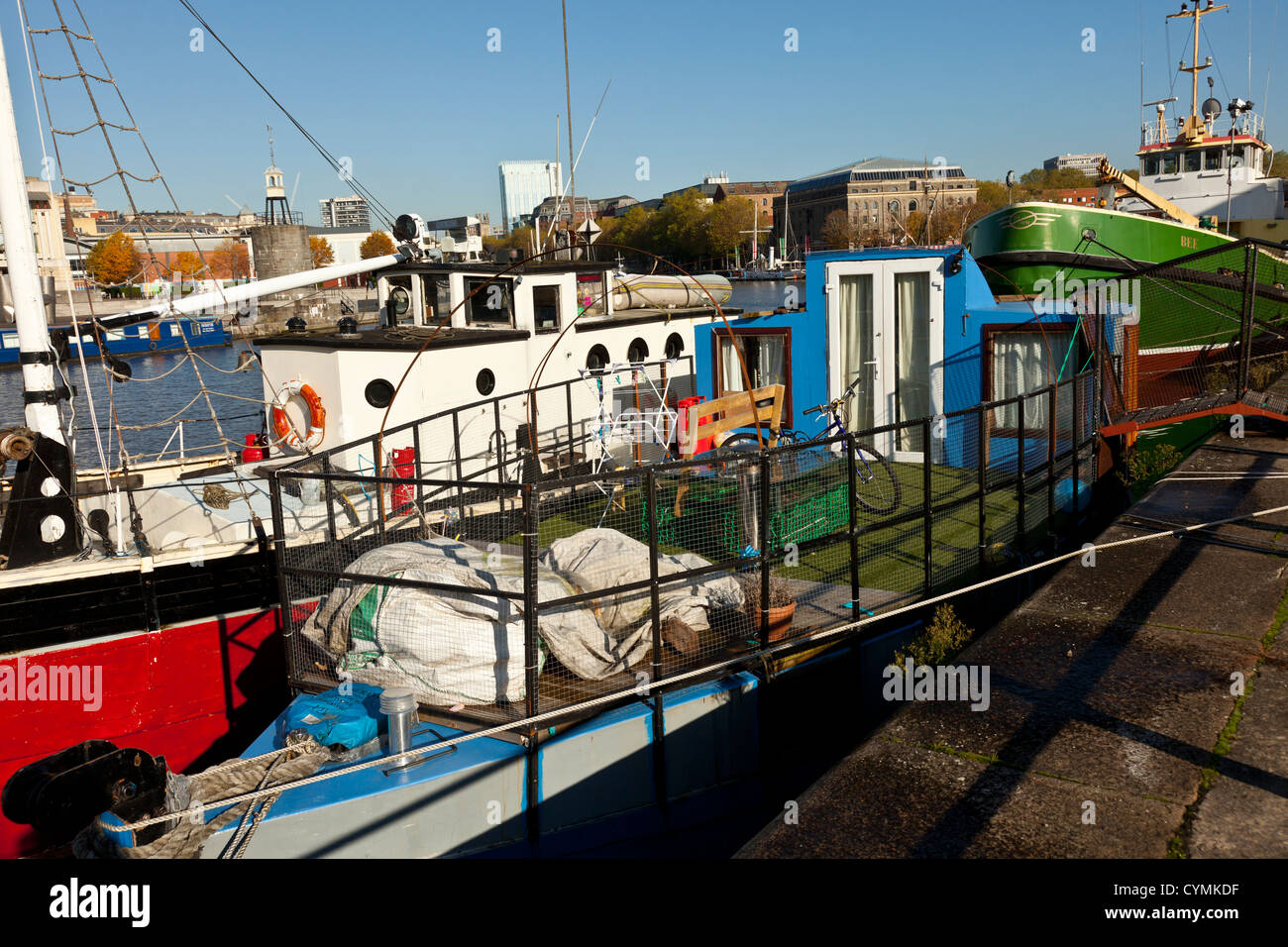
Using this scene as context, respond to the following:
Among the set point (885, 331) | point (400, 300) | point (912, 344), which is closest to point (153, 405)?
point (400, 300)

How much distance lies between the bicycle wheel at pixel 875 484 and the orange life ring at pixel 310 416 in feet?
21.8

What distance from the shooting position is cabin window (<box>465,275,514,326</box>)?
13062 mm

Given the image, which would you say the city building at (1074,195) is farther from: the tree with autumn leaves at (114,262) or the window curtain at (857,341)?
the tree with autumn leaves at (114,262)

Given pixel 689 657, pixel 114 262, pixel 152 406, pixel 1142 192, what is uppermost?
pixel 114 262

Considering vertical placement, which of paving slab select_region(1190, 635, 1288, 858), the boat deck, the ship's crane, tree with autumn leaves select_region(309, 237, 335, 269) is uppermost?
tree with autumn leaves select_region(309, 237, 335, 269)

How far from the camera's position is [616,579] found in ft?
21.5

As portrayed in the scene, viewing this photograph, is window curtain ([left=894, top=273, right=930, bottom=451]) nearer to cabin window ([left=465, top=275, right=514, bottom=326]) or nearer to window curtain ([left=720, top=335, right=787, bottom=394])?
window curtain ([left=720, top=335, right=787, bottom=394])

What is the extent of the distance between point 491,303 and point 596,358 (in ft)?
5.88

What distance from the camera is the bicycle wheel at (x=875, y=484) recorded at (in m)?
9.30

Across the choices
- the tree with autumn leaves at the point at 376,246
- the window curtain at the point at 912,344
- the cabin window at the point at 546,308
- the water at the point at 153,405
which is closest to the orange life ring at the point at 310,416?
the cabin window at the point at 546,308

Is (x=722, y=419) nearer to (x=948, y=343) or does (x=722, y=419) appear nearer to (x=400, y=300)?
(x=948, y=343)

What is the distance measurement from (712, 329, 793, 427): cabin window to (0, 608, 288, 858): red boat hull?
643cm

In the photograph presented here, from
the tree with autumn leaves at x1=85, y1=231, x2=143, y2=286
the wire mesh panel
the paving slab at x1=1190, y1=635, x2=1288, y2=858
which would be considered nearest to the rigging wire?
the paving slab at x1=1190, y1=635, x2=1288, y2=858

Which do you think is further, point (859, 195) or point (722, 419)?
point (859, 195)
